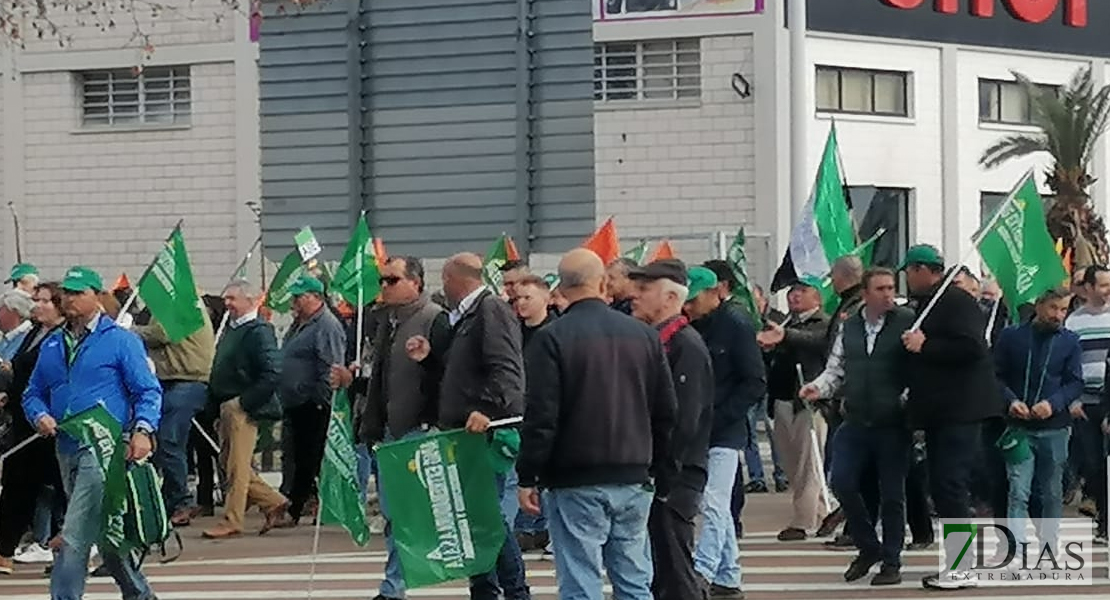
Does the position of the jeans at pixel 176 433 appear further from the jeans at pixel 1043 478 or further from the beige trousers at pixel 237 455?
the jeans at pixel 1043 478

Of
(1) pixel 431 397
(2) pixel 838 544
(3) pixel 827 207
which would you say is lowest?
(2) pixel 838 544

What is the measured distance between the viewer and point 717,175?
31609 millimetres

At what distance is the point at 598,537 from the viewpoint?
8.92 meters

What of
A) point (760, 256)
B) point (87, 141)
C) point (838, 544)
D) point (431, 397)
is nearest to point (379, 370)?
point (431, 397)

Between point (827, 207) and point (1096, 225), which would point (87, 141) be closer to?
point (1096, 225)

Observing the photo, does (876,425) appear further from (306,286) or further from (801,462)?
(306,286)

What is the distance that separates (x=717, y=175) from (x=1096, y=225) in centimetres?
757

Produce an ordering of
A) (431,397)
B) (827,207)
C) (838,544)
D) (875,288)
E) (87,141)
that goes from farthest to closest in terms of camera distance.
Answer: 1. (87,141)
2. (827,207)
3. (838,544)
4. (875,288)
5. (431,397)

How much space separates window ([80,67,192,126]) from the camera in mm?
34031

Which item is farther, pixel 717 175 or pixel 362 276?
pixel 717 175

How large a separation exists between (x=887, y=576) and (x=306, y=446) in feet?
19.8

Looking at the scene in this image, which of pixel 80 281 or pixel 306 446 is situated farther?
pixel 306 446

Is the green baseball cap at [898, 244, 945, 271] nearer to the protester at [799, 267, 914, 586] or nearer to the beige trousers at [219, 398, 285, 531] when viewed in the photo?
the protester at [799, 267, 914, 586]

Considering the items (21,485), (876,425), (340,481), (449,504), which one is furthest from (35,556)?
(876,425)
